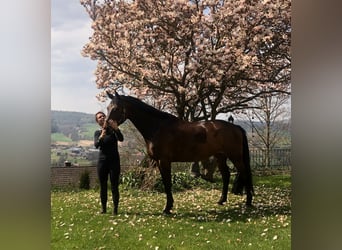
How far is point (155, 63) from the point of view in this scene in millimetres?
2262

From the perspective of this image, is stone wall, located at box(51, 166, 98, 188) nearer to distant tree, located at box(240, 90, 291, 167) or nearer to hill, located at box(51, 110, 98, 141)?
hill, located at box(51, 110, 98, 141)

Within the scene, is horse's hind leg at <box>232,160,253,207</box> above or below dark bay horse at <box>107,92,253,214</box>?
below

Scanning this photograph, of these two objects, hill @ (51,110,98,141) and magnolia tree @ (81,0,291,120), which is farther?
magnolia tree @ (81,0,291,120)

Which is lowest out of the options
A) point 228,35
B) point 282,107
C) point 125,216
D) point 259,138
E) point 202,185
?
point 125,216

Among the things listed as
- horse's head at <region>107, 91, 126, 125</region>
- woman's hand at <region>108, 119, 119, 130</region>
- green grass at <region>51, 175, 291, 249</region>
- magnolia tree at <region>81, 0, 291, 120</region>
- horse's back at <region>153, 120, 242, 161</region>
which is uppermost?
magnolia tree at <region>81, 0, 291, 120</region>

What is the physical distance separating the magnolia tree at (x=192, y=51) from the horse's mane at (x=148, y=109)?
3cm

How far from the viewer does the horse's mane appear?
2227 mm

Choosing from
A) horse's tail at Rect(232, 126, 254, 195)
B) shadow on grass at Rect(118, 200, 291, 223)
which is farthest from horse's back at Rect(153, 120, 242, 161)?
shadow on grass at Rect(118, 200, 291, 223)

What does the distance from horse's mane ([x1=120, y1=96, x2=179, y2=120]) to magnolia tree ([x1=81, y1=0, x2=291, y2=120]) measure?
0.11 feet

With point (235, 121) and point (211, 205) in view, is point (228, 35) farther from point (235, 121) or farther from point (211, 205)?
point (211, 205)

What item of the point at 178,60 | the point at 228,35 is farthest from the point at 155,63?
the point at 228,35
